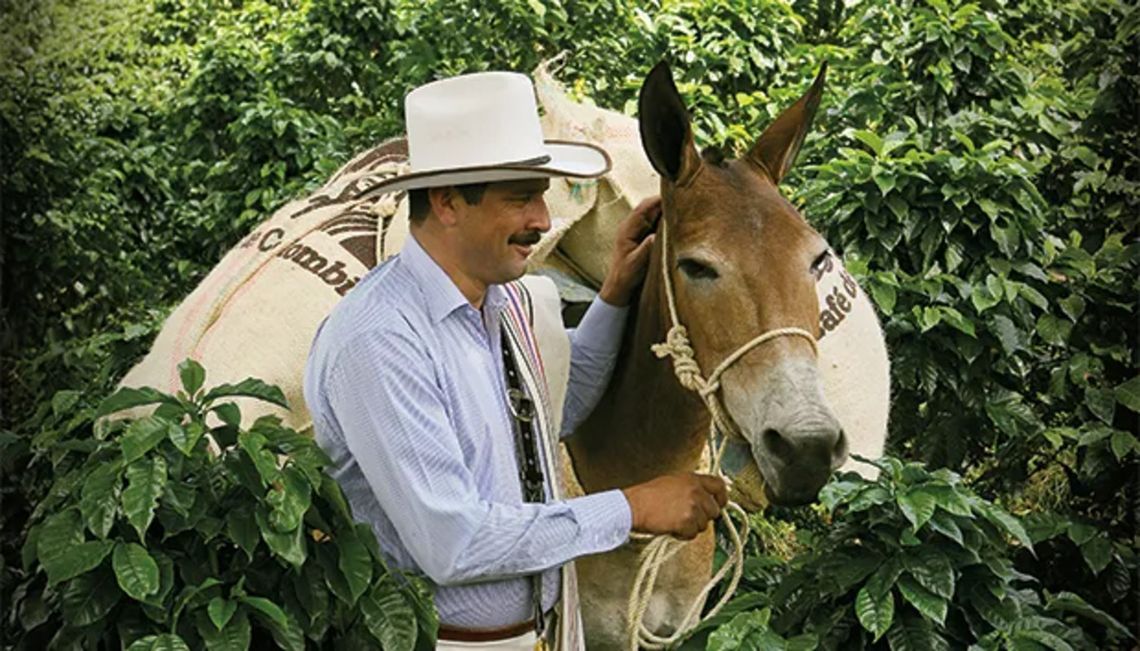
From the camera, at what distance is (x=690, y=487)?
9.55ft

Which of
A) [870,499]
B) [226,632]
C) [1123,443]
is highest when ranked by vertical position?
[226,632]

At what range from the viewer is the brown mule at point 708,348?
2828mm

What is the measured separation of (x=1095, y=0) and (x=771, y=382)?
3.49 metres

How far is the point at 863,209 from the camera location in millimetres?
5258

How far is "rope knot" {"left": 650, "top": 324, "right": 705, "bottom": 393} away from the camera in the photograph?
10.3ft

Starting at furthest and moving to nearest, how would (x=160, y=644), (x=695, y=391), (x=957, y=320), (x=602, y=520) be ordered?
(x=957, y=320), (x=695, y=391), (x=602, y=520), (x=160, y=644)

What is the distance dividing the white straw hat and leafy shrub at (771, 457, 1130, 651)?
883 millimetres

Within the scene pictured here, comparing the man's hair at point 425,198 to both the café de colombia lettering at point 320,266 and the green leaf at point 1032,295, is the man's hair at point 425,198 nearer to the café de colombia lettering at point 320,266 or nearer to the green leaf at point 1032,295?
the café de colombia lettering at point 320,266

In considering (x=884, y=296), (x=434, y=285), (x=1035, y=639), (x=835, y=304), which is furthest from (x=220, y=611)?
(x=884, y=296)

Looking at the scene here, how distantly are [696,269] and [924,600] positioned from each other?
0.76 m

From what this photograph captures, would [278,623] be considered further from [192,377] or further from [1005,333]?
[1005,333]

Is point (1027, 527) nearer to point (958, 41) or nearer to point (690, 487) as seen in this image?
point (958, 41)

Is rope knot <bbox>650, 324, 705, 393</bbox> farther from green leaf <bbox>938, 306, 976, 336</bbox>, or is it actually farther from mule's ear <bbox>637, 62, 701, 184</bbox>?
green leaf <bbox>938, 306, 976, 336</bbox>

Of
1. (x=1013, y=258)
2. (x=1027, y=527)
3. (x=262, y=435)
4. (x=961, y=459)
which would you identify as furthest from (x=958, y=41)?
(x=262, y=435)
